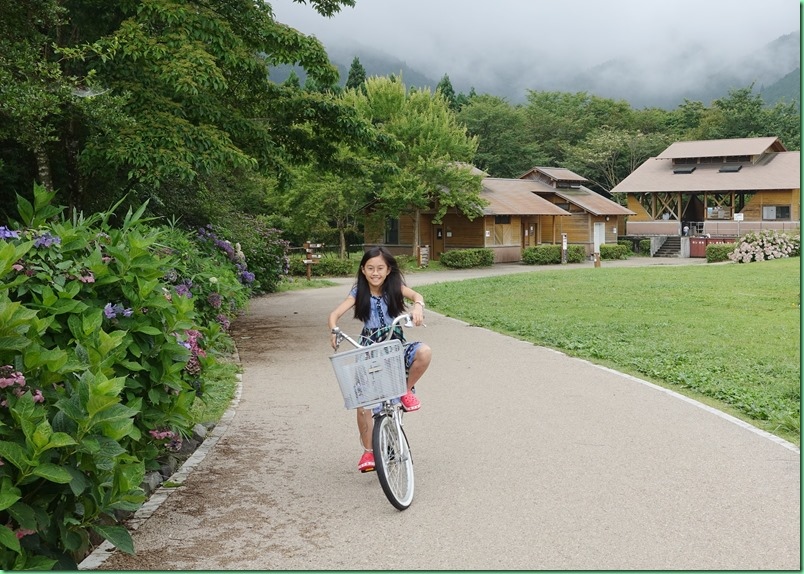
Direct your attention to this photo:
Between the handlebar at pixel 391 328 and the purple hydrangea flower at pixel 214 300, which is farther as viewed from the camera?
the purple hydrangea flower at pixel 214 300

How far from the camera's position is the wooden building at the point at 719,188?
50.0 m

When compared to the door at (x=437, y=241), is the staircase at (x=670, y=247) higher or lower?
lower

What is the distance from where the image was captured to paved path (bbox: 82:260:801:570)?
480 cm

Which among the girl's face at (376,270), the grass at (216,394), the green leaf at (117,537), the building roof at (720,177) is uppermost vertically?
the building roof at (720,177)

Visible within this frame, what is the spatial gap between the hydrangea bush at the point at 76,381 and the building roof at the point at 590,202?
47.1m

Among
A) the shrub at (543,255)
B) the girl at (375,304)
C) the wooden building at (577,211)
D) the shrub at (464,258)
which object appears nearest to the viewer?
the girl at (375,304)

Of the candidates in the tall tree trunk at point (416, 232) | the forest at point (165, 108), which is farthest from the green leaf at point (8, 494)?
the tall tree trunk at point (416, 232)

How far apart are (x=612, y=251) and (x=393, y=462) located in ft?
151

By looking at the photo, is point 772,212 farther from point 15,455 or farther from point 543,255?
point 15,455

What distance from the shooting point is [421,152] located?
132ft

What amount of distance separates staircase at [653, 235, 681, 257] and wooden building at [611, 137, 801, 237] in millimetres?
482

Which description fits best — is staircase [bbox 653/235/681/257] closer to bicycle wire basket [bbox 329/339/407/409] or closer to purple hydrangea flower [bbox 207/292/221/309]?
purple hydrangea flower [bbox 207/292/221/309]

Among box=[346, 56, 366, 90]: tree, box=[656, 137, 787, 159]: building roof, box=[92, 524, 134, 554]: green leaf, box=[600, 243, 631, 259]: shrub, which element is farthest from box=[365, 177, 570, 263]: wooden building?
box=[92, 524, 134, 554]: green leaf

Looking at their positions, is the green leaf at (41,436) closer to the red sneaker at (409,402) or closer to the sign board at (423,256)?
the red sneaker at (409,402)
